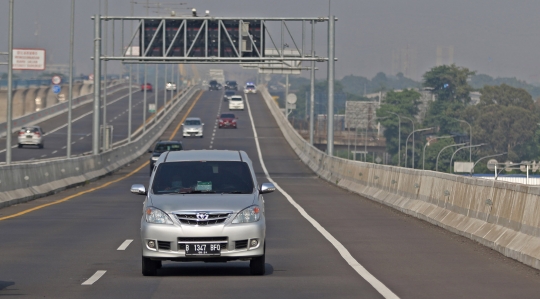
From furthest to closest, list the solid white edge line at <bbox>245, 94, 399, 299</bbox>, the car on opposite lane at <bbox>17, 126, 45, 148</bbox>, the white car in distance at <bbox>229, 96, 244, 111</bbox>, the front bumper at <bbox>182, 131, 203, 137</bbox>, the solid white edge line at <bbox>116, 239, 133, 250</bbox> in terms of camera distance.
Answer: the white car in distance at <bbox>229, 96, 244, 111</bbox> < the front bumper at <bbox>182, 131, 203, 137</bbox> < the car on opposite lane at <bbox>17, 126, 45, 148</bbox> < the solid white edge line at <bbox>116, 239, 133, 250</bbox> < the solid white edge line at <bbox>245, 94, 399, 299</bbox>

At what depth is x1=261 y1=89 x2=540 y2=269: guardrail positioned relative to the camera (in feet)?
49.1

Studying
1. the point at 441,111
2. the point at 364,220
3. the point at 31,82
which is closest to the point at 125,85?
the point at 31,82

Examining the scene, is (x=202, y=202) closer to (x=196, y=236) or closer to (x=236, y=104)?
(x=196, y=236)

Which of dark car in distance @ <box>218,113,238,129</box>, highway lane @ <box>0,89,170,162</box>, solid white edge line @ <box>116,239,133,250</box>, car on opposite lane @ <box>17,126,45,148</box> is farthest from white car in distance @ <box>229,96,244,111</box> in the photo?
solid white edge line @ <box>116,239,133,250</box>

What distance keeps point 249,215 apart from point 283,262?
6.95ft

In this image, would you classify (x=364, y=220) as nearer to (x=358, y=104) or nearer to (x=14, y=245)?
(x=14, y=245)

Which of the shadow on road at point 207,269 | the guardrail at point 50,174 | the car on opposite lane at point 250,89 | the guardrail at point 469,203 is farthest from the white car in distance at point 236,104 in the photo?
the shadow on road at point 207,269

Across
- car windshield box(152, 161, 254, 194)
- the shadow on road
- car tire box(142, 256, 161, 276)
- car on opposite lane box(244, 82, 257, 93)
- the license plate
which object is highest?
car on opposite lane box(244, 82, 257, 93)

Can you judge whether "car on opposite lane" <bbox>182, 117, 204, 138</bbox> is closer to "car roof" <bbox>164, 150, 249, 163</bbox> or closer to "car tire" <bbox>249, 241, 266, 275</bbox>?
"car roof" <bbox>164, 150, 249, 163</bbox>

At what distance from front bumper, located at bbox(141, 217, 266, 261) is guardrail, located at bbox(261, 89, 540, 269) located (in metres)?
3.97

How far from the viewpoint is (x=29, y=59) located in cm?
15525

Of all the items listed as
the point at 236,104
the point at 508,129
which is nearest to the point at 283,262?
the point at 236,104

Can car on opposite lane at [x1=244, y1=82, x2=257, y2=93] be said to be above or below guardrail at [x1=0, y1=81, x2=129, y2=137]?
above

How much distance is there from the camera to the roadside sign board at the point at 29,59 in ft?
502
